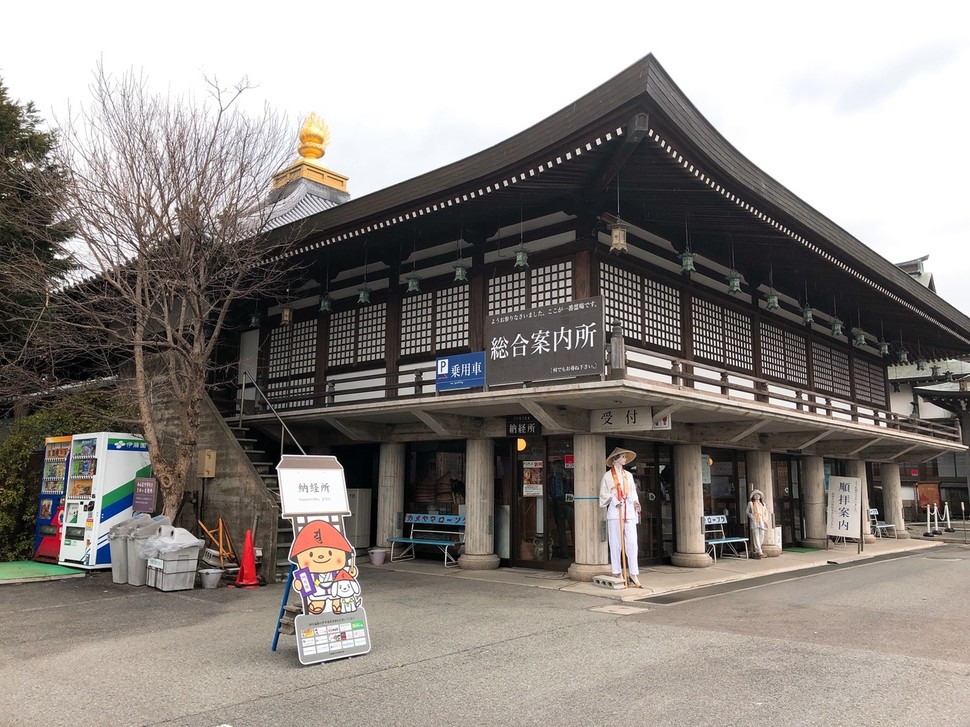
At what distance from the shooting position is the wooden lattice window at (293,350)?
686 inches

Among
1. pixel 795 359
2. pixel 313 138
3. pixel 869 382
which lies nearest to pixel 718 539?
pixel 795 359

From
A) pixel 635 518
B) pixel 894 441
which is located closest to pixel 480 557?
pixel 635 518

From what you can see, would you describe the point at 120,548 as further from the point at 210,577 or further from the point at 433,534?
the point at 433,534

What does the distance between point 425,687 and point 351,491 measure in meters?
10.6

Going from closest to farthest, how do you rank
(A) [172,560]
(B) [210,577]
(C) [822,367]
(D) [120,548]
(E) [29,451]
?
(A) [172,560], (B) [210,577], (D) [120,548], (E) [29,451], (C) [822,367]

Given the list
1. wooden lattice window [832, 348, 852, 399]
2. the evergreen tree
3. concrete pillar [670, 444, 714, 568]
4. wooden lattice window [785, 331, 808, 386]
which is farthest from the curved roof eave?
wooden lattice window [832, 348, 852, 399]

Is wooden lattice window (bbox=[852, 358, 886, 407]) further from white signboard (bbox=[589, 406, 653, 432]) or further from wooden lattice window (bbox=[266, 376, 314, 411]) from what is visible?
wooden lattice window (bbox=[266, 376, 314, 411])

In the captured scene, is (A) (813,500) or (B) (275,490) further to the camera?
(A) (813,500)

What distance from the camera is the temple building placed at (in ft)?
36.8

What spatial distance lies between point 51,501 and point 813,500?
62.2ft

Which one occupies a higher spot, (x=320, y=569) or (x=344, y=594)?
(x=320, y=569)

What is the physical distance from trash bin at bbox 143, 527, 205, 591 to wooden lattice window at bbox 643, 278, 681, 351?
347 inches

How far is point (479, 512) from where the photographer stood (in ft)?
45.2

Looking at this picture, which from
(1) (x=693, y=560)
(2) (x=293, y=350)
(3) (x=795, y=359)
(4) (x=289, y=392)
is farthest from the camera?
(3) (x=795, y=359)
